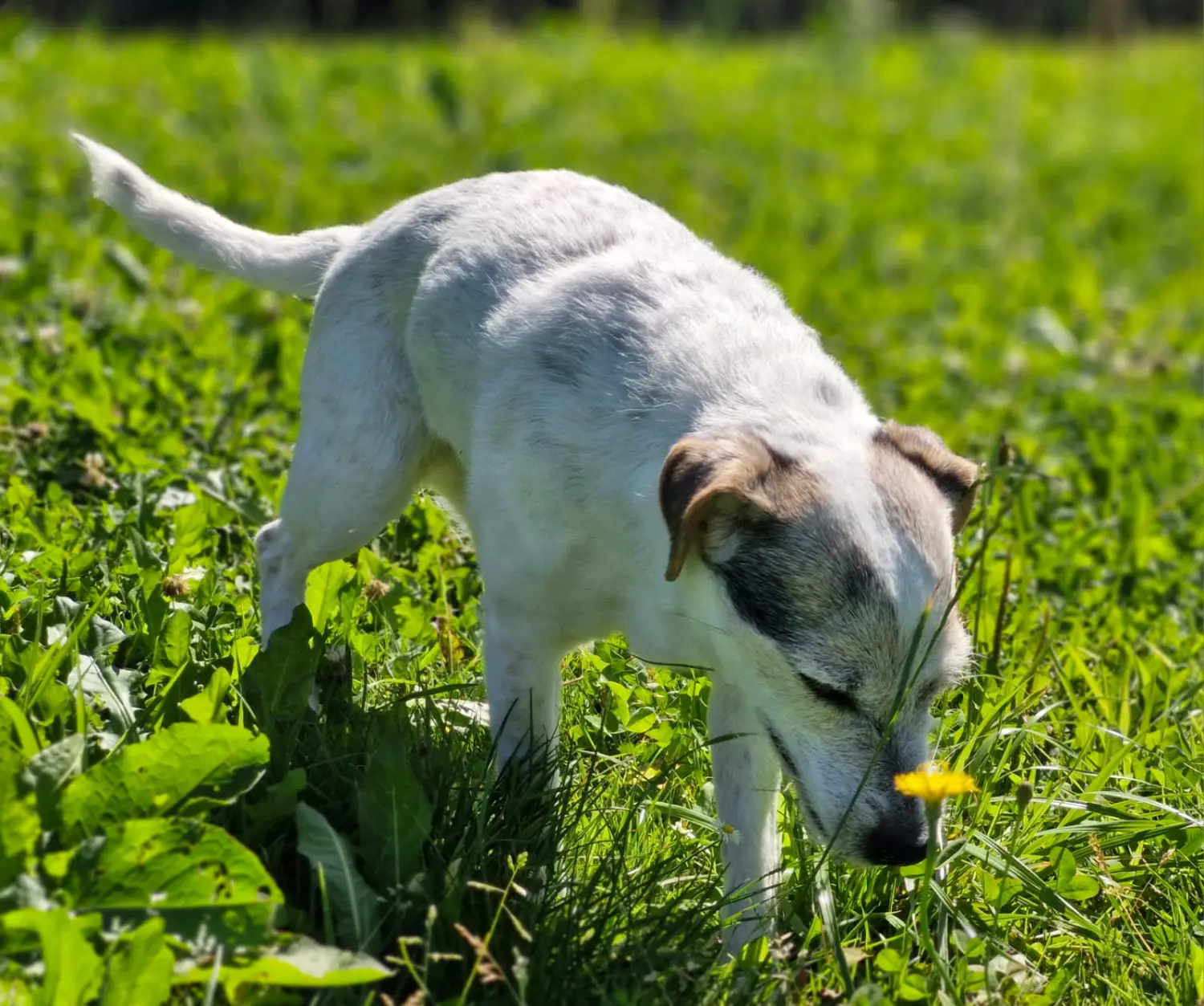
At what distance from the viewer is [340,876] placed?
251 centimetres

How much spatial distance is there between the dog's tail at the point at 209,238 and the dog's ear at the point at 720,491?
1663 mm

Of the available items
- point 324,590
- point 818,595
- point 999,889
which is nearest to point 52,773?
point 324,590

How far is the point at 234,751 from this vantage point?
250 cm

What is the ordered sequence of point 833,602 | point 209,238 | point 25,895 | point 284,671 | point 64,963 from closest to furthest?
point 64,963, point 25,895, point 833,602, point 284,671, point 209,238

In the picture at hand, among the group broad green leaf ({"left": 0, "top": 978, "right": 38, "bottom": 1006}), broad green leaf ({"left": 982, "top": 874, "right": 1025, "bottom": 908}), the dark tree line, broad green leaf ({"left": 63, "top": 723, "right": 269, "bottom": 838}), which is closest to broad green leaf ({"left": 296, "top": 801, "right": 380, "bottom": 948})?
broad green leaf ({"left": 63, "top": 723, "right": 269, "bottom": 838})

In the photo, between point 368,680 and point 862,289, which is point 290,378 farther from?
point 862,289

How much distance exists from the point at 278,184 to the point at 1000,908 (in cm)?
641

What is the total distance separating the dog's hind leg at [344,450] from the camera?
3518 millimetres

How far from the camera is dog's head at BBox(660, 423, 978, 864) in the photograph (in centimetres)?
255

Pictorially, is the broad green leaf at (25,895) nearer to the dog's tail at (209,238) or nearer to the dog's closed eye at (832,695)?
the dog's closed eye at (832,695)

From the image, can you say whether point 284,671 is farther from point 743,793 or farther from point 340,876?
point 743,793

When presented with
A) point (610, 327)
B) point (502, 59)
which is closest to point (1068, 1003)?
point (610, 327)

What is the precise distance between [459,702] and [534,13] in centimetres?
1693

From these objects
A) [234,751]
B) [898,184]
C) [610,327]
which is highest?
[610,327]
